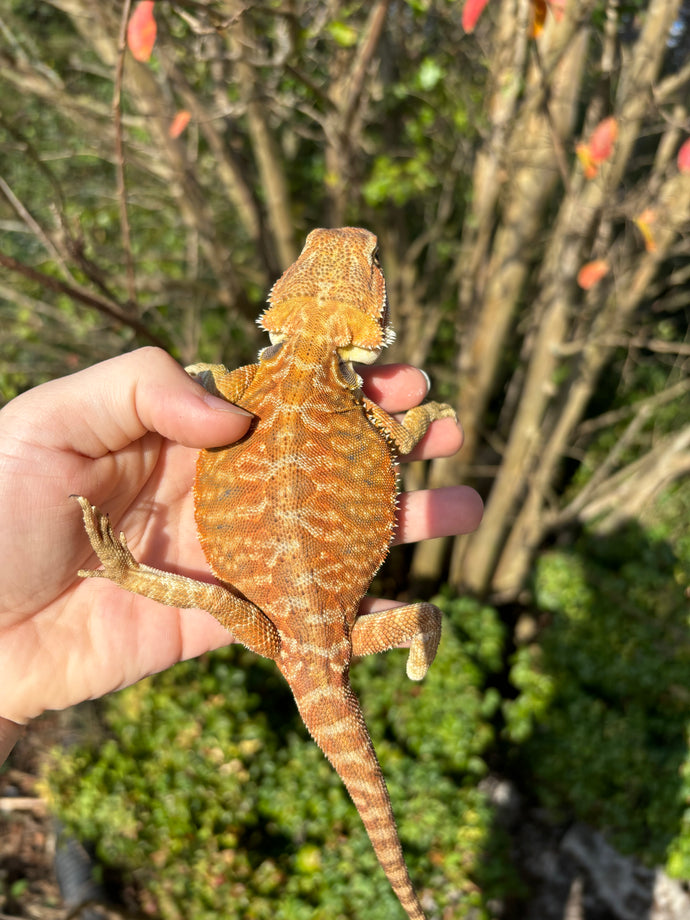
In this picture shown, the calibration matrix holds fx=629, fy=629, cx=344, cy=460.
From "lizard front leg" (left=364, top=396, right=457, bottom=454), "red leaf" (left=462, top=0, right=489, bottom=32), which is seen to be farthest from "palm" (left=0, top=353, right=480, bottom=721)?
"red leaf" (left=462, top=0, right=489, bottom=32)

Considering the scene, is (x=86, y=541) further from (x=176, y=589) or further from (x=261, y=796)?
(x=261, y=796)

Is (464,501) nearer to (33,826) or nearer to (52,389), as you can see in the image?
(52,389)

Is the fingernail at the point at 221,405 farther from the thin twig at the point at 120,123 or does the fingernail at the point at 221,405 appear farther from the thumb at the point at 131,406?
the thin twig at the point at 120,123

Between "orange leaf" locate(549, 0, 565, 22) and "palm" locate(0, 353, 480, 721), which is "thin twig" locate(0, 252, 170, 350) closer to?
"palm" locate(0, 353, 480, 721)

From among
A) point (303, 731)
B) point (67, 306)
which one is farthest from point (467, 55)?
point (303, 731)

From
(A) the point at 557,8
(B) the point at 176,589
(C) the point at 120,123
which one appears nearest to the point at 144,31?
(C) the point at 120,123

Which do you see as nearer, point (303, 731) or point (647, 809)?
point (647, 809)

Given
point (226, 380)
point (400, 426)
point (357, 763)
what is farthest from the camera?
point (400, 426)
